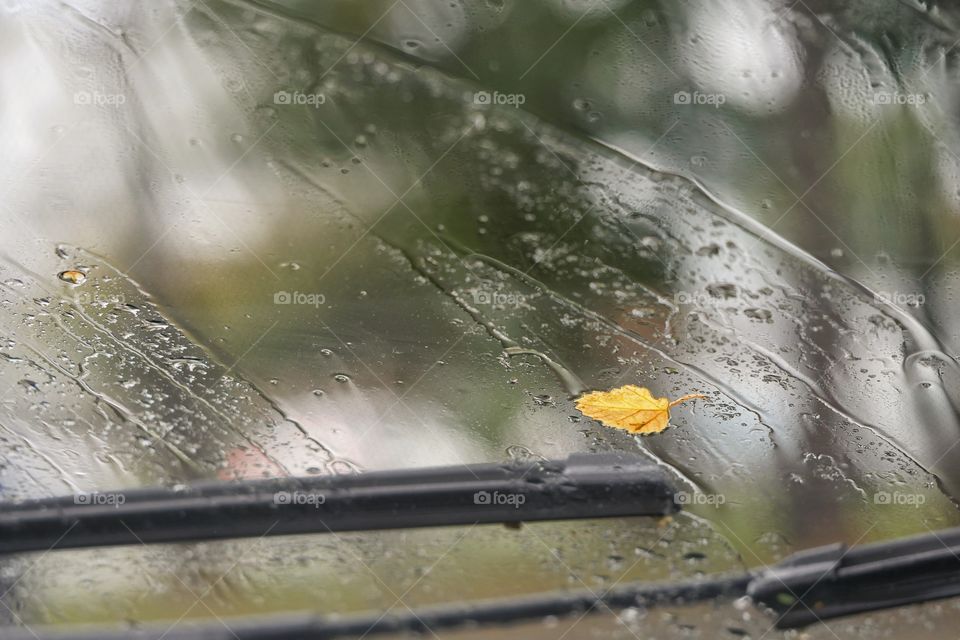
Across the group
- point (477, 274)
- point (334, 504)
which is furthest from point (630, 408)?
point (334, 504)

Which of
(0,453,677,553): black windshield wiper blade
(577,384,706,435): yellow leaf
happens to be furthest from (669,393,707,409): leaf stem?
(0,453,677,553): black windshield wiper blade

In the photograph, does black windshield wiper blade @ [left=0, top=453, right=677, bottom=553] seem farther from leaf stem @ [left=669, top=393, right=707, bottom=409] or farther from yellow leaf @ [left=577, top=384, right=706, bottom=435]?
leaf stem @ [left=669, top=393, right=707, bottom=409]

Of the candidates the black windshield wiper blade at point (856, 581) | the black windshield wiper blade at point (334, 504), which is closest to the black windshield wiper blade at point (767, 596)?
the black windshield wiper blade at point (856, 581)

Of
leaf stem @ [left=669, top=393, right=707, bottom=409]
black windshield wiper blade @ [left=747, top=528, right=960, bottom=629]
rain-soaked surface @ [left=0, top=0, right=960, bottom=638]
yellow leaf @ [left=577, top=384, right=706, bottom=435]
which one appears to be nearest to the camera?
black windshield wiper blade @ [left=747, top=528, right=960, bottom=629]

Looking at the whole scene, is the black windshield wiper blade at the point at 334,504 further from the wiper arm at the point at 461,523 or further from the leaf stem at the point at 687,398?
the leaf stem at the point at 687,398

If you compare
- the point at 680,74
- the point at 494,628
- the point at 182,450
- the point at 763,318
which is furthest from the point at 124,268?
the point at 680,74
